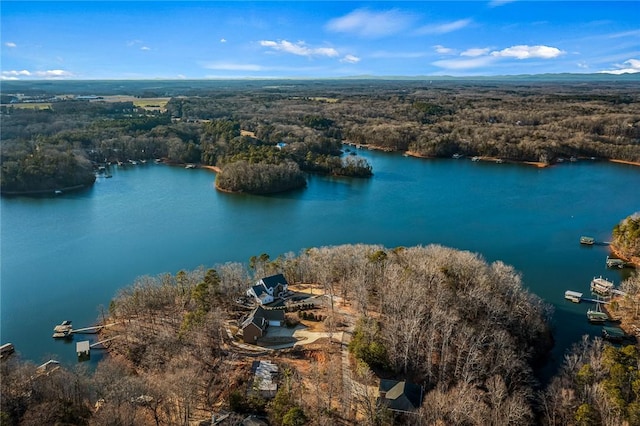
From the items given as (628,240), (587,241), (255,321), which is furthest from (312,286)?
(628,240)

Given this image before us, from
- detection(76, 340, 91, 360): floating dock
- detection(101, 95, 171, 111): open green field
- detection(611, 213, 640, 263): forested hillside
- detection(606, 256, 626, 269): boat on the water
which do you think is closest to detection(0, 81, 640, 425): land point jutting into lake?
detection(76, 340, 91, 360): floating dock

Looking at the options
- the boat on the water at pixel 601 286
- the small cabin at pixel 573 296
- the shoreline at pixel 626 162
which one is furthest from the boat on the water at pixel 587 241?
the shoreline at pixel 626 162

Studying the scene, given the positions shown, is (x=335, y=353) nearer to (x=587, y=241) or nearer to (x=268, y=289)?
(x=268, y=289)

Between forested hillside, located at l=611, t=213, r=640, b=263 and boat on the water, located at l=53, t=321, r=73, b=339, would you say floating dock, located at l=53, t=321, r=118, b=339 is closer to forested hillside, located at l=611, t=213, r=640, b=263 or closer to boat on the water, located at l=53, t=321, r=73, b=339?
boat on the water, located at l=53, t=321, r=73, b=339

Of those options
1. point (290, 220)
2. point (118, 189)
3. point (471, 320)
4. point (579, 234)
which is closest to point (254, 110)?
point (118, 189)

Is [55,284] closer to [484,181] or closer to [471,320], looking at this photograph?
[471,320]
